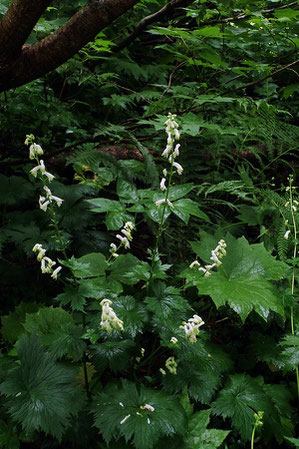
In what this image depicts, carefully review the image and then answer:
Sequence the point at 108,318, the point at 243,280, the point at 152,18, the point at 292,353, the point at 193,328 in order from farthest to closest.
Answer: the point at 152,18 < the point at 243,280 < the point at 292,353 < the point at 193,328 < the point at 108,318

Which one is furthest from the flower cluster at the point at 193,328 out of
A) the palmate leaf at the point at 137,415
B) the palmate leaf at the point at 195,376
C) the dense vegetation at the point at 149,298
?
the palmate leaf at the point at 137,415

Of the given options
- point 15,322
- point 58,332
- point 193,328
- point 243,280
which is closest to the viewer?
point 193,328

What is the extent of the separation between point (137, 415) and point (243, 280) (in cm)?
86

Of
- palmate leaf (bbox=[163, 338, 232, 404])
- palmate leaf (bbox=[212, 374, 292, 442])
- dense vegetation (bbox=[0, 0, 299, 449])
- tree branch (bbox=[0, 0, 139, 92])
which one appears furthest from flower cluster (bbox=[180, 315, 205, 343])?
tree branch (bbox=[0, 0, 139, 92])

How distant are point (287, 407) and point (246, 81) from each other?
9.65 feet

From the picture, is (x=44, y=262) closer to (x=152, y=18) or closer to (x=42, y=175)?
(x=42, y=175)

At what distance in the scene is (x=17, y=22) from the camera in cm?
139

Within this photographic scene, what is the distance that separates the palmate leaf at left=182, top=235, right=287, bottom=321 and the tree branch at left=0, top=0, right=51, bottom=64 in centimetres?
128

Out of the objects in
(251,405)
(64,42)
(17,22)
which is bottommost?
(251,405)

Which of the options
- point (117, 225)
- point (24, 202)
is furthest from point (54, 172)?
point (117, 225)

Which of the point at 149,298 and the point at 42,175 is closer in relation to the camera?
the point at 42,175

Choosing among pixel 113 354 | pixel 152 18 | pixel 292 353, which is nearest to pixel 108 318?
pixel 113 354

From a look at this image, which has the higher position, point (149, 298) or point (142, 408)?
point (149, 298)

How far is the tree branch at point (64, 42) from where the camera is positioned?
4.70 feet
